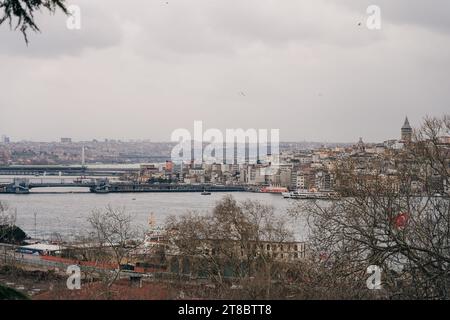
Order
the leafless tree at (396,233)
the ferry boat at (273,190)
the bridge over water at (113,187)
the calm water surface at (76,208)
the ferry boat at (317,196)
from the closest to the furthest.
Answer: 1. the leafless tree at (396,233)
2. the ferry boat at (317,196)
3. the calm water surface at (76,208)
4. the bridge over water at (113,187)
5. the ferry boat at (273,190)

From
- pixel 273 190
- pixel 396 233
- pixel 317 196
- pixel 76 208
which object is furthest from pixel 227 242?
pixel 273 190

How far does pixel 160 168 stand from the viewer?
1752 inches

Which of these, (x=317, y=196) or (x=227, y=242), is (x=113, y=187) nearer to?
(x=317, y=196)

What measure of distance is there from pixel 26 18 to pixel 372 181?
3950mm

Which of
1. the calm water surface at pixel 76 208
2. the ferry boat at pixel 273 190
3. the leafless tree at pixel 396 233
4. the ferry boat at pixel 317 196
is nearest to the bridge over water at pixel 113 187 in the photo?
the calm water surface at pixel 76 208

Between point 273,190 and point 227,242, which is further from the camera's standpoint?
point 273,190

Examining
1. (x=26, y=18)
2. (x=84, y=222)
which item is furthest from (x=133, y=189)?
(x=26, y=18)

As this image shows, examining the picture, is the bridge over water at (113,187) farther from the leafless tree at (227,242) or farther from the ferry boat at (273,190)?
the leafless tree at (227,242)

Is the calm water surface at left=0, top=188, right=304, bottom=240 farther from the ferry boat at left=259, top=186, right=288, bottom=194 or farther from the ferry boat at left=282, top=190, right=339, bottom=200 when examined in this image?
the ferry boat at left=259, top=186, right=288, bottom=194

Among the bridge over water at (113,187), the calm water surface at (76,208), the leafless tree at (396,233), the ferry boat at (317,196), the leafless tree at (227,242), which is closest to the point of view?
the leafless tree at (396,233)

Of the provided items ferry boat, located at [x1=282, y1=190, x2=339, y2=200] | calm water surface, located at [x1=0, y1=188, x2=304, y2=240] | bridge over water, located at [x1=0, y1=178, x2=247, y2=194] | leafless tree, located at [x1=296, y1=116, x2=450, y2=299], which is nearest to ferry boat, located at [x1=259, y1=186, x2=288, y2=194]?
bridge over water, located at [x1=0, y1=178, x2=247, y2=194]

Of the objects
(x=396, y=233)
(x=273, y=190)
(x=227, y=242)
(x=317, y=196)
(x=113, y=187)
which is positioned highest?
(x=396, y=233)
